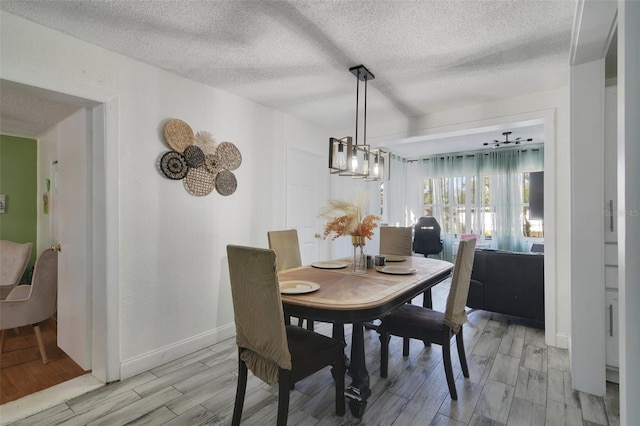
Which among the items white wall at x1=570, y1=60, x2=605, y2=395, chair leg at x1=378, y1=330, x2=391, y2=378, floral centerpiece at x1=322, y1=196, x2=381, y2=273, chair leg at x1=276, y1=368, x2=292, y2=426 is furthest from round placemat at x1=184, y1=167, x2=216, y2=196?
white wall at x1=570, y1=60, x2=605, y2=395

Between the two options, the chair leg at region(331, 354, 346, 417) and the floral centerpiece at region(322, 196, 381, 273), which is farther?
the floral centerpiece at region(322, 196, 381, 273)

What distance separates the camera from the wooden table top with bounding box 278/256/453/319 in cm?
157

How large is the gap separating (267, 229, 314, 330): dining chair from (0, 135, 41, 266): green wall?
3758mm

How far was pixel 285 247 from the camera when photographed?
9.35ft

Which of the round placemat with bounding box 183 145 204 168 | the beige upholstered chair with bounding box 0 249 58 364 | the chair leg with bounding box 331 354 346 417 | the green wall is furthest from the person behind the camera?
the green wall

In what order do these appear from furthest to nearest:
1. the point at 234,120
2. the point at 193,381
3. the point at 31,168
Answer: the point at 31,168 → the point at 234,120 → the point at 193,381

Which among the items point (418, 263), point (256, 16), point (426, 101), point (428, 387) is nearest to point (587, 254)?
point (418, 263)

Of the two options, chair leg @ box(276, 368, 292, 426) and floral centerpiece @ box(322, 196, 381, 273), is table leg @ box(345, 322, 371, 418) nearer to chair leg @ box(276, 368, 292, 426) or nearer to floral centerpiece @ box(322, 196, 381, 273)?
chair leg @ box(276, 368, 292, 426)

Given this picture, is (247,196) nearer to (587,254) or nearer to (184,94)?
(184,94)

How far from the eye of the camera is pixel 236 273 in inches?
63.3

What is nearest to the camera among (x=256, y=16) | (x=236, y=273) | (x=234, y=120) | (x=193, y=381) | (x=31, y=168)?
(x=236, y=273)

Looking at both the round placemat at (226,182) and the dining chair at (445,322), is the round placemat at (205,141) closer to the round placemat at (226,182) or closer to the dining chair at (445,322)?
the round placemat at (226,182)

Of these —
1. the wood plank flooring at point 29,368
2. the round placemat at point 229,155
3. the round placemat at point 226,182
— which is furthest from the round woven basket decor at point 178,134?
the wood plank flooring at point 29,368

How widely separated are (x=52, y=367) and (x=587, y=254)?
4.09 meters
